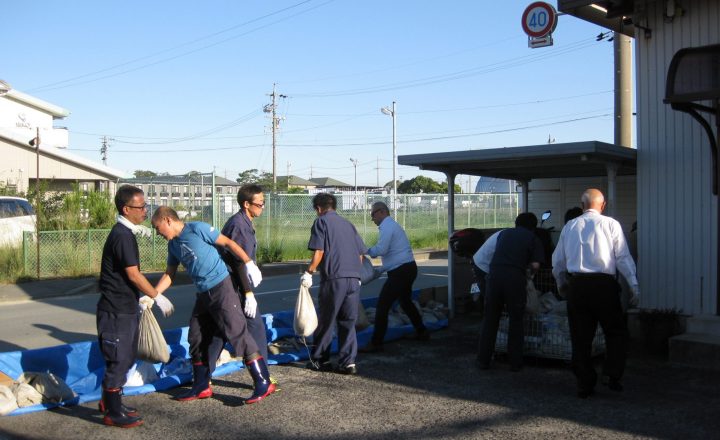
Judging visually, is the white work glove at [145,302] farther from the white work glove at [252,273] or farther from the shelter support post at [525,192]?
the shelter support post at [525,192]

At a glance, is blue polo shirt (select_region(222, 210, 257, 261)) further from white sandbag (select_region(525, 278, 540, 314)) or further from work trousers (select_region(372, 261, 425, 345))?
white sandbag (select_region(525, 278, 540, 314))

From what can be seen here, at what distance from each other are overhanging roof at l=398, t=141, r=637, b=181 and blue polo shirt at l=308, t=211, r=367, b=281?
250 cm

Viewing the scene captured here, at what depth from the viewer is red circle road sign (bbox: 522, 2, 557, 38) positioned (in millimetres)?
13727

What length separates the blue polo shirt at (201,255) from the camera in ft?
18.9

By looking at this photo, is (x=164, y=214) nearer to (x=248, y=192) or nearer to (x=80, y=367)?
(x=248, y=192)

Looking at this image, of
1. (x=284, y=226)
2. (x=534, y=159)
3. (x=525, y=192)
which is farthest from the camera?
(x=284, y=226)

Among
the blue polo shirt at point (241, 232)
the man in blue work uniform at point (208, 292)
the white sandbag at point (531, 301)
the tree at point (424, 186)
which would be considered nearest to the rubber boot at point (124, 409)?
the man in blue work uniform at point (208, 292)

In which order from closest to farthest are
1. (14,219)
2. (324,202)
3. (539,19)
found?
1. (324,202)
2. (539,19)
3. (14,219)

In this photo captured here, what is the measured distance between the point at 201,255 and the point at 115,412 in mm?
1362

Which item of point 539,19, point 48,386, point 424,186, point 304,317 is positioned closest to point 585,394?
point 304,317

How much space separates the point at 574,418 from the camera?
17.9 ft

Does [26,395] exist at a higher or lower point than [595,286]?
lower

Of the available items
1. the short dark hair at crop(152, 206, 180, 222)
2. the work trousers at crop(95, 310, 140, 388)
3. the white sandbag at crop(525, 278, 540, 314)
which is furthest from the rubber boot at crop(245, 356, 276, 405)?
the white sandbag at crop(525, 278, 540, 314)

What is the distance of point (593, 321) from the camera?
605cm
